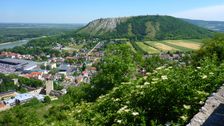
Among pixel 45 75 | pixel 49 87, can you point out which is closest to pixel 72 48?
pixel 45 75

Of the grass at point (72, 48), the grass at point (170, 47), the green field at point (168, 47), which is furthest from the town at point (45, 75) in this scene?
the grass at point (72, 48)

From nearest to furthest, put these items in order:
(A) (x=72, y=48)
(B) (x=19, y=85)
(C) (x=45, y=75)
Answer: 1. (B) (x=19, y=85)
2. (C) (x=45, y=75)
3. (A) (x=72, y=48)

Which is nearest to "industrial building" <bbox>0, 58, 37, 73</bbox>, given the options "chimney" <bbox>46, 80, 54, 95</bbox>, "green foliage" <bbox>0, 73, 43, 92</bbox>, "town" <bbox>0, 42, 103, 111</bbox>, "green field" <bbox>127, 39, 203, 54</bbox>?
"town" <bbox>0, 42, 103, 111</bbox>

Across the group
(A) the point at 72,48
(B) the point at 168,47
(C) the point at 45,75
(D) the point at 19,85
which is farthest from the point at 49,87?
(A) the point at 72,48

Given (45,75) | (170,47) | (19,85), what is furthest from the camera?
(170,47)

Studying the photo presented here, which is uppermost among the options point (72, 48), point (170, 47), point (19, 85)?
point (170, 47)

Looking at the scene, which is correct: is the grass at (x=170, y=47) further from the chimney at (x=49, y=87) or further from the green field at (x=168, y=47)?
the chimney at (x=49, y=87)

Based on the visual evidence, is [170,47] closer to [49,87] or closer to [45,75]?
[45,75]

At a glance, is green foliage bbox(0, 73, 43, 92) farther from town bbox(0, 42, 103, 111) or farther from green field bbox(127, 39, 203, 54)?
green field bbox(127, 39, 203, 54)

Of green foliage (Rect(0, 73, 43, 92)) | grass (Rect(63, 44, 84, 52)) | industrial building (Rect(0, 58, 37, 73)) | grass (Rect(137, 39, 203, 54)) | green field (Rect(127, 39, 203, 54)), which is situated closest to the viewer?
green foliage (Rect(0, 73, 43, 92))

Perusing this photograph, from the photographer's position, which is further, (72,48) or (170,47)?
(72,48)

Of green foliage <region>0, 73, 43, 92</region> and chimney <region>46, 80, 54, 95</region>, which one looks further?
green foliage <region>0, 73, 43, 92</region>

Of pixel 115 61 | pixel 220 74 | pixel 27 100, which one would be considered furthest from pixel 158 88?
pixel 27 100

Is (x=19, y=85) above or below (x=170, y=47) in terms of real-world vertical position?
below
